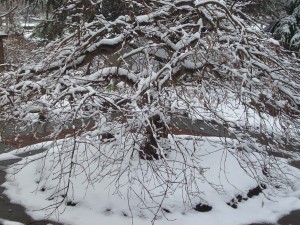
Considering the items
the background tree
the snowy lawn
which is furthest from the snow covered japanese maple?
the background tree

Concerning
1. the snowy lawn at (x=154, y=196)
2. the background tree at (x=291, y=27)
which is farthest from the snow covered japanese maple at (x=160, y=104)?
the background tree at (x=291, y=27)

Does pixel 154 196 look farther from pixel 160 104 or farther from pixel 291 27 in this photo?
pixel 291 27

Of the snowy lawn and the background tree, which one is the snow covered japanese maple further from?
the background tree

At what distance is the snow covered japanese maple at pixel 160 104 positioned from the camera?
205 inches

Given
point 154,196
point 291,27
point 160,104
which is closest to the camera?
point 160,104

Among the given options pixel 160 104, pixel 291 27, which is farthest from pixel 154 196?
pixel 291 27

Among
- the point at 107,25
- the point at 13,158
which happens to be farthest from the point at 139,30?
the point at 13,158

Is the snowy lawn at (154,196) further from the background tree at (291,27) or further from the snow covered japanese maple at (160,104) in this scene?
the background tree at (291,27)

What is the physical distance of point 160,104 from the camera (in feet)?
16.5

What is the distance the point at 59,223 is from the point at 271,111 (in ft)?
10.2

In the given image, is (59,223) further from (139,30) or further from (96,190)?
(139,30)

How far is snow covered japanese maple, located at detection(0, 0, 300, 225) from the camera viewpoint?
522 centimetres

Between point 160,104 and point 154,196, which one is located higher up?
point 160,104

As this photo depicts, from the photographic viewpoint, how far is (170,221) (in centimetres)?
585
